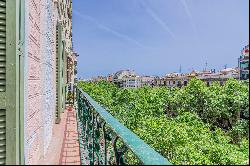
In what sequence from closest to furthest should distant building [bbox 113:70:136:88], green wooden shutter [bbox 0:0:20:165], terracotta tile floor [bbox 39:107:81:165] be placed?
terracotta tile floor [bbox 39:107:81:165] < green wooden shutter [bbox 0:0:20:165] < distant building [bbox 113:70:136:88]

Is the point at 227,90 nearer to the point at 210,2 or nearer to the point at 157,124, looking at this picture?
the point at 157,124

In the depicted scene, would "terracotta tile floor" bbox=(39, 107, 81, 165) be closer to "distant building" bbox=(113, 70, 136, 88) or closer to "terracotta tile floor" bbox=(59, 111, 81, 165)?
"terracotta tile floor" bbox=(59, 111, 81, 165)

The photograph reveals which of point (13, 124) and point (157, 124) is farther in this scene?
point (157, 124)

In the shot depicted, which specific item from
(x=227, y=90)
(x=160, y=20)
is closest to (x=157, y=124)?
(x=227, y=90)

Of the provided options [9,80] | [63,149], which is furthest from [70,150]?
[9,80]

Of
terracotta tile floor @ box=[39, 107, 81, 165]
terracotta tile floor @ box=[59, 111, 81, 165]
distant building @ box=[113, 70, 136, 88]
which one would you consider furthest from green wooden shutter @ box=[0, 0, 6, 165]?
distant building @ box=[113, 70, 136, 88]

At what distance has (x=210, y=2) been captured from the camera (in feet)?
4.58

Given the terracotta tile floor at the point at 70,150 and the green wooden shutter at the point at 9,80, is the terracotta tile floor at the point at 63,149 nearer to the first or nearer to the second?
Result: the terracotta tile floor at the point at 70,150

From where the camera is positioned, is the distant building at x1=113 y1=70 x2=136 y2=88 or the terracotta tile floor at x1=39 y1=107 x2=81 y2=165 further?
the distant building at x1=113 y1=70 x2=136 y2=88

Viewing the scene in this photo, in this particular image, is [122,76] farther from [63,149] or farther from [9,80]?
[9,80]

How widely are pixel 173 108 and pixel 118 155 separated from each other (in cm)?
4527

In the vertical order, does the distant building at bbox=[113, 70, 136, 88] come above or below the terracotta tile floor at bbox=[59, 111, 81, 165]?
above

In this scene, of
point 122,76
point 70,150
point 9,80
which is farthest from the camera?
point 122,76

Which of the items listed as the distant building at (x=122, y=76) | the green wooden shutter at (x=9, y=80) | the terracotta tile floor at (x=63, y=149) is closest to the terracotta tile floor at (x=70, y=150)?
the terracotta tile floor at (x=63, y=149)
